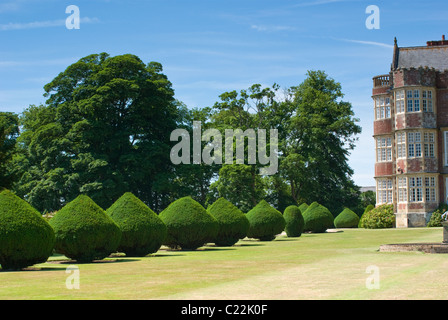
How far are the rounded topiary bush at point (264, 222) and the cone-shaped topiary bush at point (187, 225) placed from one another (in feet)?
22.6

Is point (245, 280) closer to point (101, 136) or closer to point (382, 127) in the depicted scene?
point (101, 136)

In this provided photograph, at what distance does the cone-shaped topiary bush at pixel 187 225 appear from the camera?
26297 millimetres

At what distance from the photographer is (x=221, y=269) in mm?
16594

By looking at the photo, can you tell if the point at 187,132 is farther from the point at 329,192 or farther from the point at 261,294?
the point at 261,294

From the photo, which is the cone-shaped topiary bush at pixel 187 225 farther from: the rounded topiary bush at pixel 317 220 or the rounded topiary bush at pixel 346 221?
the rounded topiary bush at pixel 346 221

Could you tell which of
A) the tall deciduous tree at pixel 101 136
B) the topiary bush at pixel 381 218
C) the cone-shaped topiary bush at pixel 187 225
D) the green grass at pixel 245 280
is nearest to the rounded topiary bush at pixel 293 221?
the cone-shaped topiary bush at pixel 187 225

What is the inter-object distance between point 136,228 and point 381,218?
32.3m

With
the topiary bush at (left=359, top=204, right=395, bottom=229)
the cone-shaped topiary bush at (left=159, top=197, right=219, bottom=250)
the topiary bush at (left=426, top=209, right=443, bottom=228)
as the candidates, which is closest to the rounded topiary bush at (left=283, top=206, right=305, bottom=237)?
the cone-shaped topiary bush at (left=159, top=197, right=219, bottom=250)

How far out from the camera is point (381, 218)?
5053cm

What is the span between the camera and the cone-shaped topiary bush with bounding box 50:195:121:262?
19922 mm

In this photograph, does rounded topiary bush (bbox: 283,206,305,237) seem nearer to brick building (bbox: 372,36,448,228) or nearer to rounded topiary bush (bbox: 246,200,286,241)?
rounded topiary bush (bbox: 246,200,286,241)

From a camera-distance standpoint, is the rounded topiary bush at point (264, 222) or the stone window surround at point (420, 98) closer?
the rounded topiary bush at point (264, 222)

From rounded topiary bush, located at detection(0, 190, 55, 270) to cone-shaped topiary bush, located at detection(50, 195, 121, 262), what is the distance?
1673 millimetres
